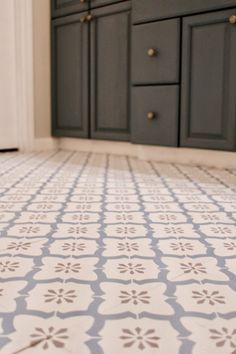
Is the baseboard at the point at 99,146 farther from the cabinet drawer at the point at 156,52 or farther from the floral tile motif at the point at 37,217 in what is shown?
the floral tile motif at the point at 37,217

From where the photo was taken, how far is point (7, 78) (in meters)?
2.50

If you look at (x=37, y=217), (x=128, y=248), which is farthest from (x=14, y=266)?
(x=37, y=217)

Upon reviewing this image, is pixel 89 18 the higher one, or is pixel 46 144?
pixel 89 18

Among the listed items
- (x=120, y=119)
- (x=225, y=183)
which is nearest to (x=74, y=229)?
(x=225, y=183)

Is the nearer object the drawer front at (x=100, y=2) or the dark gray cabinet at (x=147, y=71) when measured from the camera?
the dark gray cabinet at (x=147, y=71)

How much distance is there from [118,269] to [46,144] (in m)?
2.02

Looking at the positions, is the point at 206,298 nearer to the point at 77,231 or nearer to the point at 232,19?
the point at 77,231

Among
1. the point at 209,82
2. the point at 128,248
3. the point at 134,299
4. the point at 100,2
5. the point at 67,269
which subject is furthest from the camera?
the point at 100,2

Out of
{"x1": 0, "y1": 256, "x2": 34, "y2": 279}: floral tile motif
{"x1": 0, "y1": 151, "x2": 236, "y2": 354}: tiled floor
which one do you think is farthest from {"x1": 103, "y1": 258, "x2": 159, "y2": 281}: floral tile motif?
{"x1": 0, "y1": 256, "x2": 34, "y2": 279}: floral tile motif

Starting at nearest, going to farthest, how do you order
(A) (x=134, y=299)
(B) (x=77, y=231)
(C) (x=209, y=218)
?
(A) (x=134, y=299) → (B) (x=77, y=231) → (C) (x=209, y=218)

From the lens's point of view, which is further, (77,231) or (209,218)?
(209,218)

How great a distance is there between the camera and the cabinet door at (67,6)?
2354mm

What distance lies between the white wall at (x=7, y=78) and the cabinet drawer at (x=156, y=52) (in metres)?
0.80

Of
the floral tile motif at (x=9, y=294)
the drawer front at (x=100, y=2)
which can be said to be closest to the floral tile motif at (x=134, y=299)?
the floral tile motif at (x=9, y=294)
